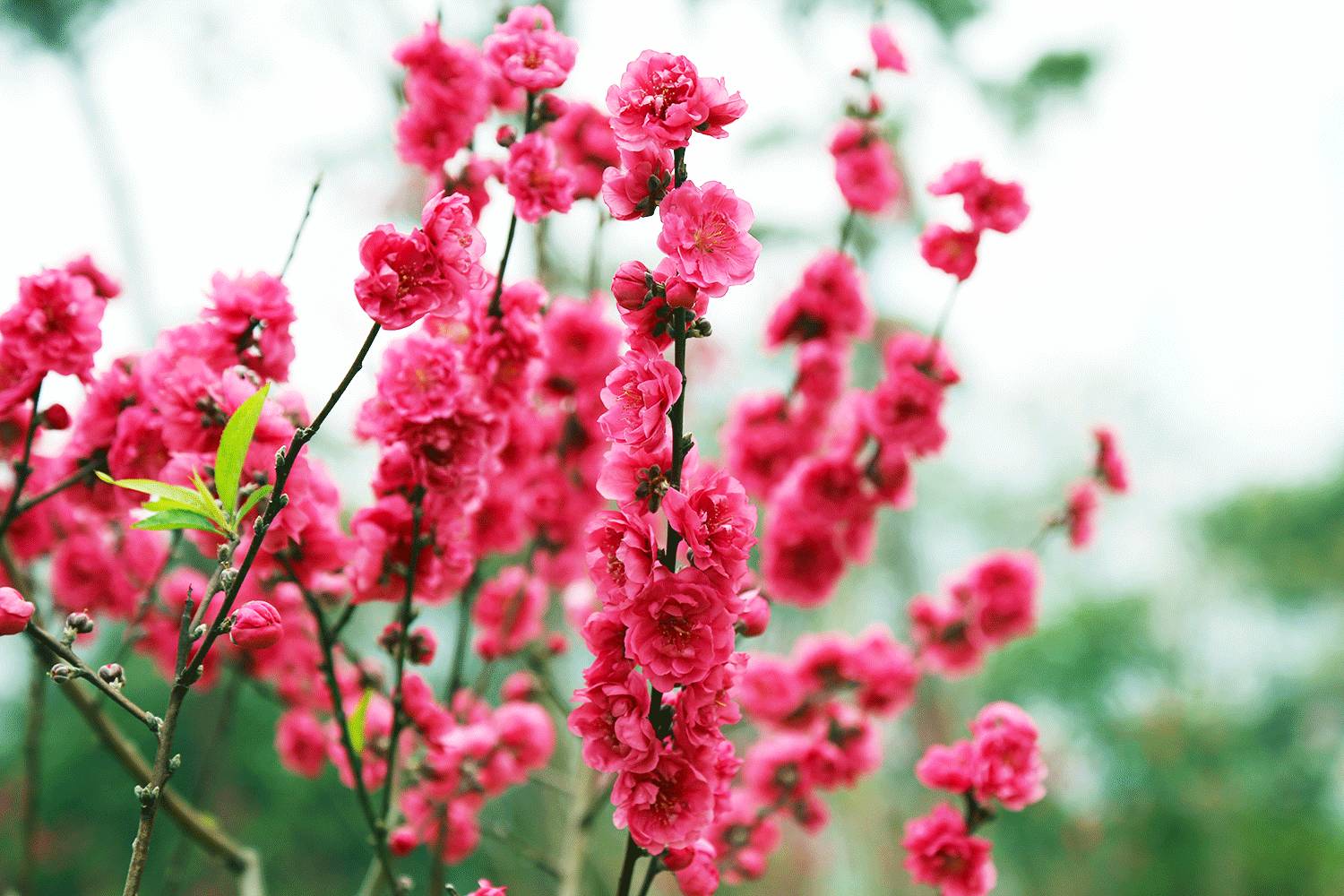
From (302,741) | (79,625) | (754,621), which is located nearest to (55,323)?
(79,625)

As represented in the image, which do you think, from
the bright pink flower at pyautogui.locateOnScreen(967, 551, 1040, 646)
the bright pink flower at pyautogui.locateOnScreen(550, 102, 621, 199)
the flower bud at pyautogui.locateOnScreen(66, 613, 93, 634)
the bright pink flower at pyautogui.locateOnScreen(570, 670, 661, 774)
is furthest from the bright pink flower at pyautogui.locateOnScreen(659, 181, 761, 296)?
the bright pink flower at pyautogui.locateOnScreen(967, 551, 1040, 646)

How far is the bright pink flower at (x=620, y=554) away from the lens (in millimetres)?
586

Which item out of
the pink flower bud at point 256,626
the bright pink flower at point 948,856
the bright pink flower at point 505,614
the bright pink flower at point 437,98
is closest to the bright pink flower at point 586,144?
the bright pink flower at point 437,98

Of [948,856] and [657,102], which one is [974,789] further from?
[657,102]

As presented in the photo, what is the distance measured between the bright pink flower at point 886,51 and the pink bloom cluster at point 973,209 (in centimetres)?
20

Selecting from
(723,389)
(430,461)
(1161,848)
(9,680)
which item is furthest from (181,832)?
(1161,848)

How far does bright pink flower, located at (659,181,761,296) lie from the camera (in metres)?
0.58

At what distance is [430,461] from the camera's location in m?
0.89

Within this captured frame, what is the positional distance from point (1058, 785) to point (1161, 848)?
735 mm

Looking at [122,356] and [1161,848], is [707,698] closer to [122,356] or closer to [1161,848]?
[122,356]

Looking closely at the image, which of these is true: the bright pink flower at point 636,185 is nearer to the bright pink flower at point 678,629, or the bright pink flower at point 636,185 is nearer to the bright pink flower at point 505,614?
the bright pink flower at point 678,629

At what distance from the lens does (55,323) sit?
0.89m

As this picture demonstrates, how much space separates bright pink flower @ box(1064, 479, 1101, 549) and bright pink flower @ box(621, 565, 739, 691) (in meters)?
1.10

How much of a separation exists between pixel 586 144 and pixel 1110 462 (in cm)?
98
